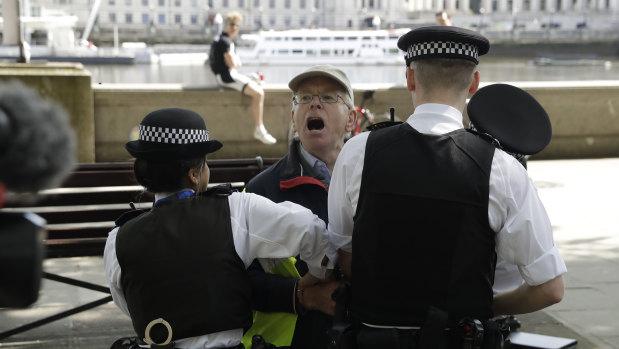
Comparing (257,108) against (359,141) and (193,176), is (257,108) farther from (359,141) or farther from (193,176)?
(359,141)

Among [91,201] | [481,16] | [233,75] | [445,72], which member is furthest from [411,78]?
[481,16]

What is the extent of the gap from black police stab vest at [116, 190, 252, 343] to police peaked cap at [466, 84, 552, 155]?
85 cm

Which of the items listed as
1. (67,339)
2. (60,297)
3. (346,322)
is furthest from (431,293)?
(60,297)

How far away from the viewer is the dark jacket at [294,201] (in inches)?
114

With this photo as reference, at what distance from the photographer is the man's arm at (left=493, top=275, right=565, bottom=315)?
247 cm

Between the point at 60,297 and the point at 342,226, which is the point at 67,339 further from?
the point at 342,226

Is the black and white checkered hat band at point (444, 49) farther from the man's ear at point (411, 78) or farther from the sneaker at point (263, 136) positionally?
the sneaker at point (263, 136)

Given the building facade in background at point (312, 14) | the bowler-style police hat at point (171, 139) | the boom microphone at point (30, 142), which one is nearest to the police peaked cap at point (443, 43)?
the bowler-style police hat at point (171, 139)

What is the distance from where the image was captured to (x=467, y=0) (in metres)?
132

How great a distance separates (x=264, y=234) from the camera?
2652 mm

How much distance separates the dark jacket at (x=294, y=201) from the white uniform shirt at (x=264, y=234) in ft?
0.68

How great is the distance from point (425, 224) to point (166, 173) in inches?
33.1

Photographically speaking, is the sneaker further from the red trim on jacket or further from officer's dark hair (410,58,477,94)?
officer's dark hair (410,58,477,94)

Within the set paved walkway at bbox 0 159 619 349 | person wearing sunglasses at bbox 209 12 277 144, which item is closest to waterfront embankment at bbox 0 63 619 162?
person wearing sunglasses at bbox 209 12 277 144
